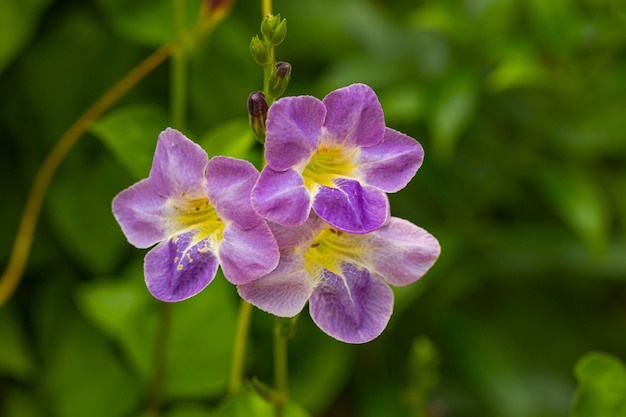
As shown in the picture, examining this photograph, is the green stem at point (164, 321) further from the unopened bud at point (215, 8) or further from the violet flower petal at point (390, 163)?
the violet flower petal at point (390, 163)

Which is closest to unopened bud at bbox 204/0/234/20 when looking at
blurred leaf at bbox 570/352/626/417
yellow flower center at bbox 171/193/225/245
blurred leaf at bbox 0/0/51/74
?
blurred leaf at bbox 0/0/51/74

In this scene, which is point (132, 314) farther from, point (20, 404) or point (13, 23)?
point (13, 23)

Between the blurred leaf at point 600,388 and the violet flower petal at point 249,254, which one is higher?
the violet flower petal at point 249,254

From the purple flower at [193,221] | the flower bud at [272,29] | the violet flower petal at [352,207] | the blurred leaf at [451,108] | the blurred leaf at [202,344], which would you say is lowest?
the blurred leaf at [202,344]

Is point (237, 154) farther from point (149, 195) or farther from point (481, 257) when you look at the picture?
point (481, 257)

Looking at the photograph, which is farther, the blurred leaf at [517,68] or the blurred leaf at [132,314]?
the blurred leaf at [517,68]

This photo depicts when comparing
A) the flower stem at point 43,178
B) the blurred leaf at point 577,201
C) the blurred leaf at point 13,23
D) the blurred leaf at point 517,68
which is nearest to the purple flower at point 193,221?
the flower stem at point 43,178
